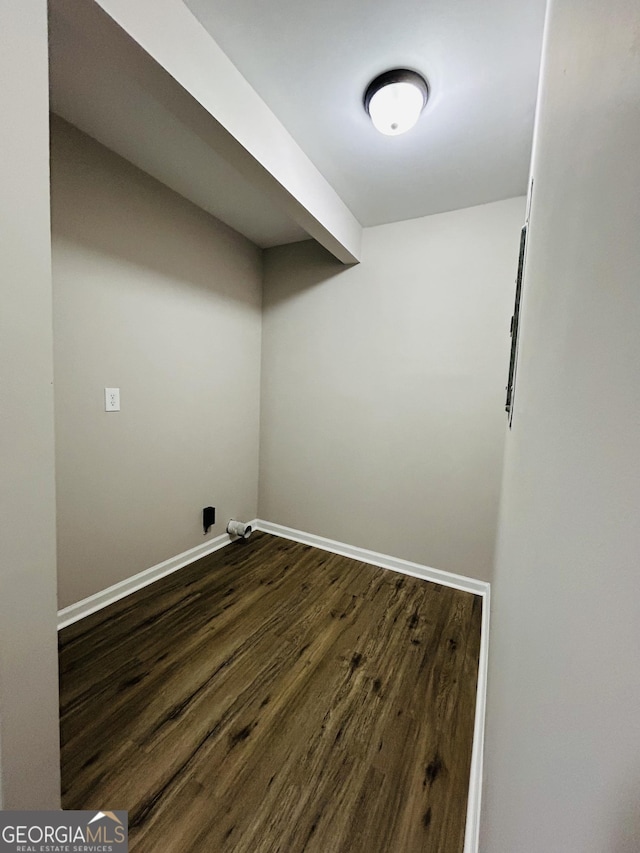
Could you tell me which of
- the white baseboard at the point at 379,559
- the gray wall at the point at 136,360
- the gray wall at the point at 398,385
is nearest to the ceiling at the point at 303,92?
the gray wall at the point at 136,360

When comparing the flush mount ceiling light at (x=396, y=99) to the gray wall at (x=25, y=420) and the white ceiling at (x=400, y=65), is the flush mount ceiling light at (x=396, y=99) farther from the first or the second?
the gray wall at (x=25, y=420)

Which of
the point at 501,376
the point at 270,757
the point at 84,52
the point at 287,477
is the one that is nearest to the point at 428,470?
the point at 501,376

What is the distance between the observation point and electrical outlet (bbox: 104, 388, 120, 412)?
1.90m

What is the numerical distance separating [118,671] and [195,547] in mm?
1014

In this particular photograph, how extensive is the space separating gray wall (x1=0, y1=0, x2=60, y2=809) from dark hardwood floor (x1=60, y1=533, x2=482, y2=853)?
1.33 feet

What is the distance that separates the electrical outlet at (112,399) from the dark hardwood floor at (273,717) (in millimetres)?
1128

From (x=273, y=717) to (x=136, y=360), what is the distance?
1.89 m

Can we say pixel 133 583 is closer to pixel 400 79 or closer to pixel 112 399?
pixel 112 399

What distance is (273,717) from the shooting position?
1.34 meters

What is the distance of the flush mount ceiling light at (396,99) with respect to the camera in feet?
4.34

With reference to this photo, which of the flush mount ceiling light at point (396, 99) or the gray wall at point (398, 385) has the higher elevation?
the flush mount ceiling light at point (396, 99)

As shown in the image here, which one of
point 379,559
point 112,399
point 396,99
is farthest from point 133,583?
point 396,99

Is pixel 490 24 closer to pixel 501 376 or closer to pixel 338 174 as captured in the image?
pixel 338 174

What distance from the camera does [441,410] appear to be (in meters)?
2.30
